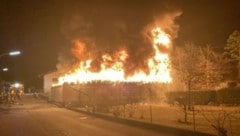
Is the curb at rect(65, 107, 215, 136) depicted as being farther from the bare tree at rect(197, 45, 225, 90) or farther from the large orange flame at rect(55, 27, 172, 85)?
the bare tree at rect(197, 45, 225, 90)

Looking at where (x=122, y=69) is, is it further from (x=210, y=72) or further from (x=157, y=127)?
(x=157, y=127)

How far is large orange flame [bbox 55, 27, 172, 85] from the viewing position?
4641 cm

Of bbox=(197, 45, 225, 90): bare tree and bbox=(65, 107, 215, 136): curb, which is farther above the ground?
bbox=(197, 45, 225, 90): bare tree

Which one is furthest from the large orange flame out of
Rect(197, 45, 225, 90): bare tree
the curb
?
the curb

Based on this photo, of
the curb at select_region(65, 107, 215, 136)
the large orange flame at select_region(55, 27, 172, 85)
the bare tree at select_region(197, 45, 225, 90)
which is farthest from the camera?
the large orange flame at select_region(55, 27, 172, 85)

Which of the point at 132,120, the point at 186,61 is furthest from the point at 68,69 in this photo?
the point at 132,120

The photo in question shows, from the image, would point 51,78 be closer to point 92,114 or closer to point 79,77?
point 79,77

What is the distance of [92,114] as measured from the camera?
30469 mm

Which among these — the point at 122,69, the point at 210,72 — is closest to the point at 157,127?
the point at 210,72

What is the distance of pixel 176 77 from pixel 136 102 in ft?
19.6

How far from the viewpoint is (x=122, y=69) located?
4756 centimetres

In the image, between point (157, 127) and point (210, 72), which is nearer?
point (157, 127)

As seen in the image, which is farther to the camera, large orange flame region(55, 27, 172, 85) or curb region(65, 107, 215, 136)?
large orange flame region(55, 27, 172, 85)

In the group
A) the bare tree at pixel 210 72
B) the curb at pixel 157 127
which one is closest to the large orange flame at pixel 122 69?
the bare tree at pixel 210 72
